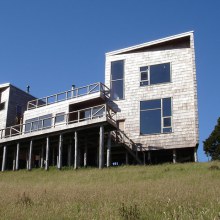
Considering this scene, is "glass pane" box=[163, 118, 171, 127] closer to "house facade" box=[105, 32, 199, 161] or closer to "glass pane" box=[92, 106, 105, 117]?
"house facade" box=[105, 32, 199, 161]

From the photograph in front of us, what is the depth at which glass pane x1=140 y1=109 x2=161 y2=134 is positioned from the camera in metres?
28.7

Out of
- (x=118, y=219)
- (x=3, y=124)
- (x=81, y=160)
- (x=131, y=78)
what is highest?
(x=131, y=78)

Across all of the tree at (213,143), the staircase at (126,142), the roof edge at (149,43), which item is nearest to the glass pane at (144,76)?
the roof edge at (149,43)

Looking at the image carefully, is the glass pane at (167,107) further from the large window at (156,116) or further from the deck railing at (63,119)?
the deck railing at (63,119)

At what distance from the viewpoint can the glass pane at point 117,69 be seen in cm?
3147

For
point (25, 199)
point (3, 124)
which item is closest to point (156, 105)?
point (3, 124)

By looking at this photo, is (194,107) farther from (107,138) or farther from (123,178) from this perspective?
(123,178)

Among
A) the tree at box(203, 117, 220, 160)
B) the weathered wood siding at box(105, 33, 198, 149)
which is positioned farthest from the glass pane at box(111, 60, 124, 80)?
the tree at box(203, 117, 220, 160)

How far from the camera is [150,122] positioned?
28984mm

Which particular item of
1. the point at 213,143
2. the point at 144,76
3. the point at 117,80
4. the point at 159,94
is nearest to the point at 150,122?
the point at 159,94

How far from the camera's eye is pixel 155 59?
101ft

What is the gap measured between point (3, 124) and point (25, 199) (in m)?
26.5

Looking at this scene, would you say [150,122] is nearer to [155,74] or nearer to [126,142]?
[126,142]

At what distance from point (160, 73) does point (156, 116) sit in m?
3.56
